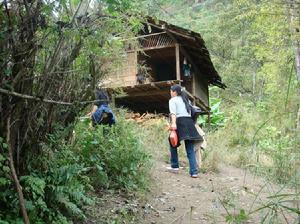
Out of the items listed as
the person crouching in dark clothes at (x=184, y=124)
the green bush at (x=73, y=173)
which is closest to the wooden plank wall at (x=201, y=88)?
the person crouching in dark clothes at (x=184, y=124)

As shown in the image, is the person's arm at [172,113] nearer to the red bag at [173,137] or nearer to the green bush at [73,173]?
the red bag at [173,137]

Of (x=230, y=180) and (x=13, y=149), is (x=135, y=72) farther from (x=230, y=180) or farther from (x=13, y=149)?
(x=13, y=149)

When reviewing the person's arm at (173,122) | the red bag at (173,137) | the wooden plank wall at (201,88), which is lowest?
the red bag at (173,137)

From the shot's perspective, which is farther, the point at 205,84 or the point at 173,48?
the point at 205,84

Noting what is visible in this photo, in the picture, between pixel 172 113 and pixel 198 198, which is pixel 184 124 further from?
pixel 198 198

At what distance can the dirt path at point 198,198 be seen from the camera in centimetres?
560

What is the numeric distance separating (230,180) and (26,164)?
5.52 meters

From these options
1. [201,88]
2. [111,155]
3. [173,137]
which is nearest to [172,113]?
[173,137]

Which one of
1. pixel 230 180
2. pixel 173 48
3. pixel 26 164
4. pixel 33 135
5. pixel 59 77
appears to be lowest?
pixel 230 180

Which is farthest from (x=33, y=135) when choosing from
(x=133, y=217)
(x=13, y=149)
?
(x=133, y=217)

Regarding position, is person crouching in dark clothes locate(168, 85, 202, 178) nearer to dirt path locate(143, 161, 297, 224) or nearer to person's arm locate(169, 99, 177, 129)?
person's arm locate(169, 99, 177, 129)

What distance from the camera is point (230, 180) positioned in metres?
8.70

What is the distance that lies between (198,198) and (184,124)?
66.9 inches

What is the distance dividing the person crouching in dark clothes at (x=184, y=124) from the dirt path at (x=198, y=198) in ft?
1.39
